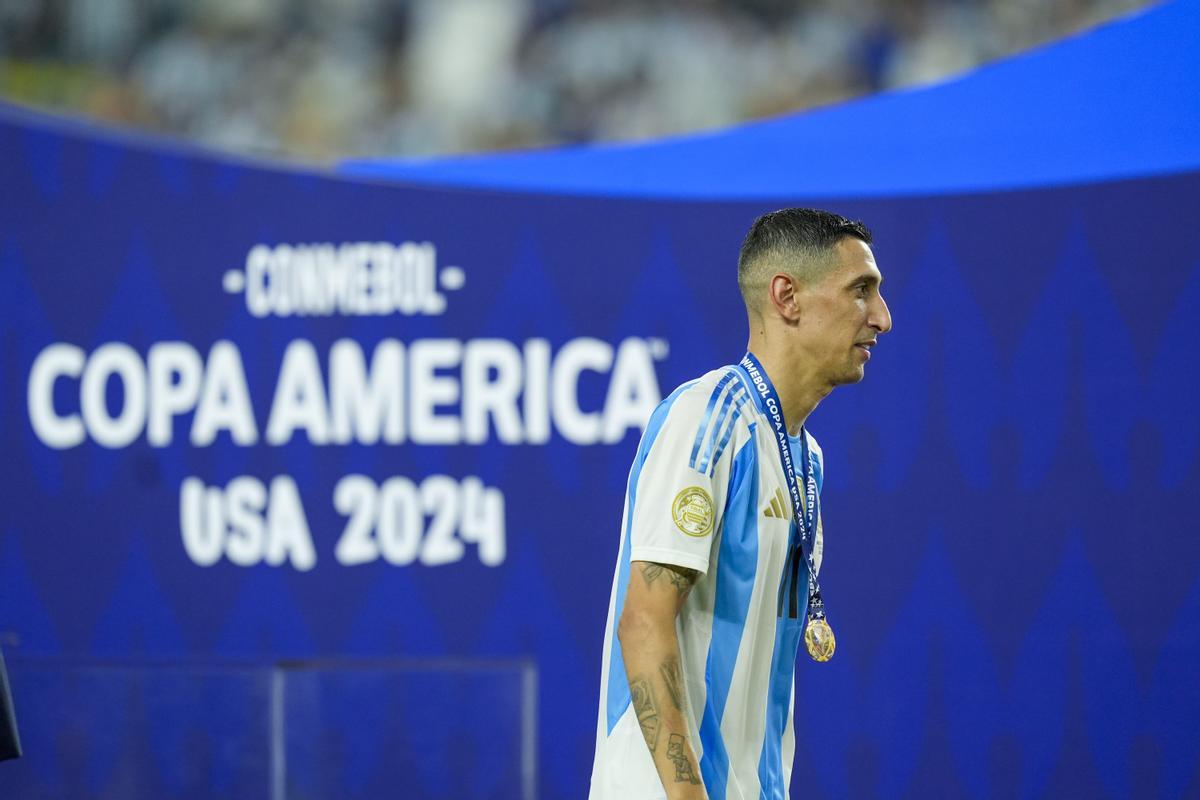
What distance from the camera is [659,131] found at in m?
4.05

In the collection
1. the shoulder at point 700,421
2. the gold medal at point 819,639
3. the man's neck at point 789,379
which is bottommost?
the gold medal at point 819,639

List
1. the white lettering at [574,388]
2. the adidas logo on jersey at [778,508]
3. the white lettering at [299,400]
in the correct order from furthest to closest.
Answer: the white lettering at [299,400] < the white lettering at [574,388] < the adidas logo on jersey at [778,508]

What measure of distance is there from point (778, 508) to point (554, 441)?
2210 mm

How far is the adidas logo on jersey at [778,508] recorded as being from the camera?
1.72 meters

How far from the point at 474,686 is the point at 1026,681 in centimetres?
150

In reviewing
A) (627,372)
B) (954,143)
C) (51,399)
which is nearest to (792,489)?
(627,372)

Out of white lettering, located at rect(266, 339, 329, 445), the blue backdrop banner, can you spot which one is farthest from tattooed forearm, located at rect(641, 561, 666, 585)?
white lettering, located at rect(266, 339, 329, 445)

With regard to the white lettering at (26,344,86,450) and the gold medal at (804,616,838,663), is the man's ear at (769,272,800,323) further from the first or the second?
the white lettering at (26,344,86,450)

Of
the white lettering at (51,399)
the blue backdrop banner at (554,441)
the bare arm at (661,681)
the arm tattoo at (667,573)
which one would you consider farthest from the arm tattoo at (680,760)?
the white lettering at (51,399)

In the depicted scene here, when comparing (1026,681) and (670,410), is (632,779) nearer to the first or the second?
(670,410)

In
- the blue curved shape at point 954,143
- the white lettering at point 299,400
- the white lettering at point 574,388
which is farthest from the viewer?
the white lettering at point 299,400

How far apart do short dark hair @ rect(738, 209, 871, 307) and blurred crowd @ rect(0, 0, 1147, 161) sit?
223 centimetres

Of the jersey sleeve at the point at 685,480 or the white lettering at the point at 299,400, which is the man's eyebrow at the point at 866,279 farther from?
the white lettering at the point at 299,400

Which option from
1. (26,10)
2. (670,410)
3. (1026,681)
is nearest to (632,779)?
(670,410)
